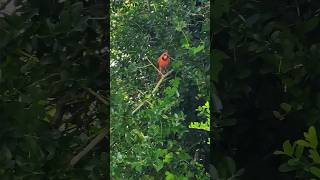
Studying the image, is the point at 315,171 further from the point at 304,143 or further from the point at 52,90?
the point at 52,90

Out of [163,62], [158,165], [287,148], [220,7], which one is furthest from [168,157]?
[220,7]

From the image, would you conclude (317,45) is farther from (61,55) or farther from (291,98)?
(61,55)

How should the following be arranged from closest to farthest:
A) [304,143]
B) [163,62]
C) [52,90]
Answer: [163,62] → [304,143] → [52,90]

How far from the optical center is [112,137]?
87.9 inches

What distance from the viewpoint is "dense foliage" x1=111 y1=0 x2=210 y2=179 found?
7.01 feet

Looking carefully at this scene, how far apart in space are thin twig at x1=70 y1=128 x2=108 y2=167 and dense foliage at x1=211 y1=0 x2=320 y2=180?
47cm

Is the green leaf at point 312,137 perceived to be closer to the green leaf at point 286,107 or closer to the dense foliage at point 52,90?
the green leaf at point 286,107

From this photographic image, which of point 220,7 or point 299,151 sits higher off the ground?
point 220,7

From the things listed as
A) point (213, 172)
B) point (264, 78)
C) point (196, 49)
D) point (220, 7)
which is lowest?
point (213, 172)

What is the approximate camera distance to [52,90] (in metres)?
2.35

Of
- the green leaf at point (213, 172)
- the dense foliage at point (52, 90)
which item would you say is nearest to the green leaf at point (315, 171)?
the green leaf at point (213, 172)

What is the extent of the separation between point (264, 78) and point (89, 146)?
78 cm

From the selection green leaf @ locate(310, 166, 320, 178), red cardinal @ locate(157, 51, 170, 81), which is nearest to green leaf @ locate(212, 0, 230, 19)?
red cardinal @ locate(157, 51, 170, 81)

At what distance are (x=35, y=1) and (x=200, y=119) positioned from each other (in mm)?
846
